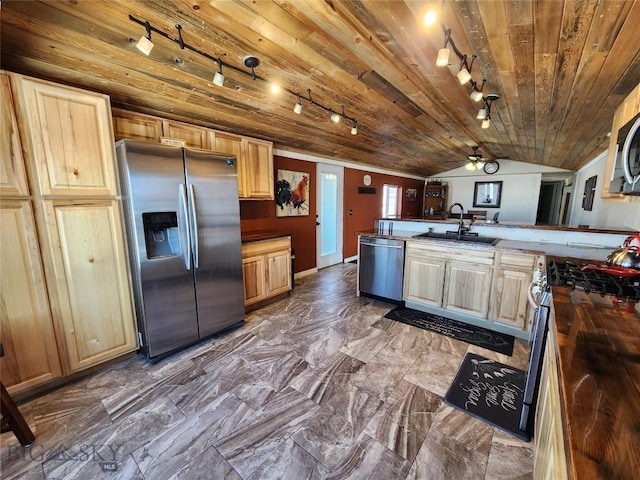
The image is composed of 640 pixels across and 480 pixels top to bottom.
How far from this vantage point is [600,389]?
0.66m

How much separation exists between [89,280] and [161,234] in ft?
1.99

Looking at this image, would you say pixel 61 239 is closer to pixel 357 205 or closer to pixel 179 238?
pixel 179 238

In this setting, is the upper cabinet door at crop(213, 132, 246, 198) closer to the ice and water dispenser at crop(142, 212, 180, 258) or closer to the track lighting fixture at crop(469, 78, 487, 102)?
the ice and water dispenser at crop(142, 212, 180, 258)

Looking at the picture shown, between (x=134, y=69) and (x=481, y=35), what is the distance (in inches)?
96.3

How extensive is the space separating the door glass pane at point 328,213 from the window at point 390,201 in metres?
1.95

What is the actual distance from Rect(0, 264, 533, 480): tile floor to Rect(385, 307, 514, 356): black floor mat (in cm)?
11

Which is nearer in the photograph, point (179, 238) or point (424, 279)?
point (179, 238)

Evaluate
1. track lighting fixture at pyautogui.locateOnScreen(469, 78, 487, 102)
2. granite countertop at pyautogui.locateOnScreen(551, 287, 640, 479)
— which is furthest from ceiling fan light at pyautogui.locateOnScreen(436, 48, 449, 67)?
granite countertop at pyautogui.locateOnScreen(551, 287, 640, 479)

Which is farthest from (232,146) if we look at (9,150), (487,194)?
(487,194)

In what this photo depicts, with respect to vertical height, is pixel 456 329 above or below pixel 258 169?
below

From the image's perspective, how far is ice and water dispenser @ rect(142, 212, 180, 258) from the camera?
226cm

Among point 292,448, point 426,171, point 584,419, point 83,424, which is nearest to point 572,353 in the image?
point 584,419

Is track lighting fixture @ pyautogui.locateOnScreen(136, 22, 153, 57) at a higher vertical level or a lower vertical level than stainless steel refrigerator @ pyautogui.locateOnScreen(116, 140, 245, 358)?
higher

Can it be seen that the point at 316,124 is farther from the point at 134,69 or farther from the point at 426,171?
the point at 426,171
